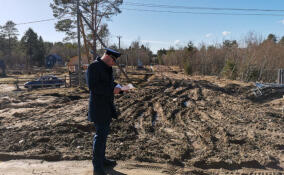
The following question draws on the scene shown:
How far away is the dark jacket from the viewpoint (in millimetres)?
2998

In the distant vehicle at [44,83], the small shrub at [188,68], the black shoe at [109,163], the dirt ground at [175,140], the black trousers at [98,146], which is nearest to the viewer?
the black trousers at [98,146]

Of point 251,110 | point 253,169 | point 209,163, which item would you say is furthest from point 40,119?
point 251,110

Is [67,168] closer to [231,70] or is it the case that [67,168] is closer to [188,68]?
[231,70]

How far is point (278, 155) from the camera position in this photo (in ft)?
12.9

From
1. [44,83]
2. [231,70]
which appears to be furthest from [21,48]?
[231,70]

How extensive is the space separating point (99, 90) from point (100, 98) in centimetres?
15

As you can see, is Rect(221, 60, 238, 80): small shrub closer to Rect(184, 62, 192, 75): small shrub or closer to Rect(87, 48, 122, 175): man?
Rect(184, 62, 192, 75): small shrub

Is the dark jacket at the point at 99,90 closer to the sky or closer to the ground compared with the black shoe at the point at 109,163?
closer to the sky

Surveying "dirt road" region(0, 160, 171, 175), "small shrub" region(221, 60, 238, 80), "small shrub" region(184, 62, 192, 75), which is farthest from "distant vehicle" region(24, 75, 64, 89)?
"dirt road" region(0, 160, 171, 175)

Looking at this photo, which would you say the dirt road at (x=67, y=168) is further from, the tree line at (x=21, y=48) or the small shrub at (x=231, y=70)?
the tree line at (x=21, y=48)

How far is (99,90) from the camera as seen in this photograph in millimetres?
3010

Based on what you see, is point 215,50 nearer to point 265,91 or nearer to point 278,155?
point 265,91

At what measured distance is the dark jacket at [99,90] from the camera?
2998mm

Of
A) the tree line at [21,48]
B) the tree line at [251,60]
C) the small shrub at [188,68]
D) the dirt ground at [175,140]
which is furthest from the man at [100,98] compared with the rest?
the tree line at [21,48]
